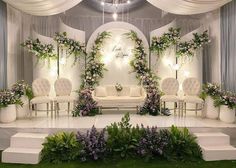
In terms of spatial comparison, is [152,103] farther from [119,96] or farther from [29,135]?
[29,135]

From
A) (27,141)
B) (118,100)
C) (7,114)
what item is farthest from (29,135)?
(118,100)

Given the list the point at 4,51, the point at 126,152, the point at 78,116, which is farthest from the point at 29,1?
the point at 126,152

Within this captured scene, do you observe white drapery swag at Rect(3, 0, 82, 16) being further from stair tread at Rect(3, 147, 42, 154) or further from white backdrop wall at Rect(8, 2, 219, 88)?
stair tread at Rect(3, 147, 42, 154)

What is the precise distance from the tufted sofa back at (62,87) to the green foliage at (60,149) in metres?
2.80

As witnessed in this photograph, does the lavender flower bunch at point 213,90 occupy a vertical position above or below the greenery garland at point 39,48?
below

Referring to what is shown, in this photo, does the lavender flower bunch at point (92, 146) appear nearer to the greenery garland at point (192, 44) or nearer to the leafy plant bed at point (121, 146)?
the leafy plant bed at point (121, 146)

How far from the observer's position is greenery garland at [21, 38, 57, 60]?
8.42m

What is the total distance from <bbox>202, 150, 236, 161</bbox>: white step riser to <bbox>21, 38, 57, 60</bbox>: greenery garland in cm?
521

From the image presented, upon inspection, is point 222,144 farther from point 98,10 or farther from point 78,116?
point 98,10

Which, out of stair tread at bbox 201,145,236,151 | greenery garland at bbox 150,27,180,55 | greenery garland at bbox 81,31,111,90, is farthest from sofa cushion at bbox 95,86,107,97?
stair tread at bbox 201,145,236,151

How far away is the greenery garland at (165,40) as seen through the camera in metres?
8.91

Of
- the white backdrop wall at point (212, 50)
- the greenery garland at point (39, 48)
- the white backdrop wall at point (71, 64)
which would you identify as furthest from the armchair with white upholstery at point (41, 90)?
the white backdrop wall at point (212, 50)

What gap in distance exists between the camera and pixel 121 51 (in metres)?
9.30

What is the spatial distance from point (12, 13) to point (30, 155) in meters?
4.35
